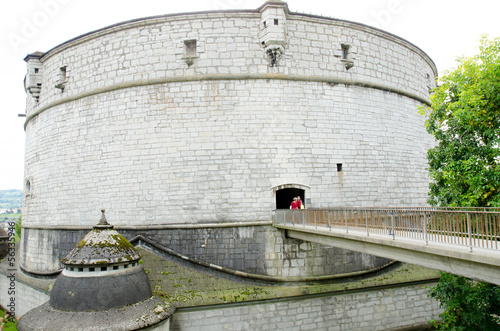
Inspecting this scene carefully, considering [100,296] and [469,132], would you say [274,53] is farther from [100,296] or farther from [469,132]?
[100,296]

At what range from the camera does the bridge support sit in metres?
4.53

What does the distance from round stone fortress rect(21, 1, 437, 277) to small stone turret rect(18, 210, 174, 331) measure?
277 centimetres

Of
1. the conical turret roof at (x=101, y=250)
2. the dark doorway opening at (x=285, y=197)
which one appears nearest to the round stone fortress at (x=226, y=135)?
the dark doorway opening at (x=285, y=197)

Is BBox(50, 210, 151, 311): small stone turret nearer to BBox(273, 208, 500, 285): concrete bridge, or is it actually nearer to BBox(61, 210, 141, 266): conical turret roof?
BBox(61, 210, 141, 266): conical turret roof

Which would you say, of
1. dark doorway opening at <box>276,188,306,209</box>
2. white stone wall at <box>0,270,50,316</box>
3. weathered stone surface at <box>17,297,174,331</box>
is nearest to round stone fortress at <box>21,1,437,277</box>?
white stone wall at <box>0,270,50,316</box>

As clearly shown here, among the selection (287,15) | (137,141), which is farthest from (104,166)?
(287,15)

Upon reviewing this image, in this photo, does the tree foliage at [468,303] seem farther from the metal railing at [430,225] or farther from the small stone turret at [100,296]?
the small stone turret at [100,296]

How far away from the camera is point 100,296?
7348 mm

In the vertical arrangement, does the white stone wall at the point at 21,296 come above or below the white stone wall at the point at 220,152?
below

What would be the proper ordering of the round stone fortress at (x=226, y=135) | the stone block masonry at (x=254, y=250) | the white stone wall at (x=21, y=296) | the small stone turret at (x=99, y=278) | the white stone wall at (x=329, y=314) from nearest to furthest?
the small stone turret at (x=99, y=278), the white stone wall at (x=329, y=314), the stone block masonry at (x=254, y=250), the round stone fortress at (x=226, y=135), the white stone wall at (x=21, y=296)

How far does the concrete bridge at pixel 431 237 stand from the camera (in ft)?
15.4

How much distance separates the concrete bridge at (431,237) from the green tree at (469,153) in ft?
Answer: 6.08

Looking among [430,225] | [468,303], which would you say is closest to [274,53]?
[430,225]

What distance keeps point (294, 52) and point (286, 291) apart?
7545 mm
